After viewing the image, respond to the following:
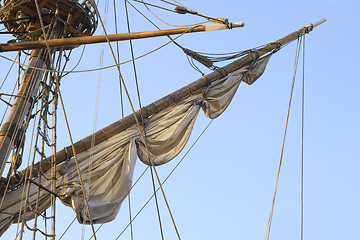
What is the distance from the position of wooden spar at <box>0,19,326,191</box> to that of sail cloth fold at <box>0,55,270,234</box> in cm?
10

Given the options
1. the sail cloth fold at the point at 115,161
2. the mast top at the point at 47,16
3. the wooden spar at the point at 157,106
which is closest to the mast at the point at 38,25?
the mast top at the point at 47,16

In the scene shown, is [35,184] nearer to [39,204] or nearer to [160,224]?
[39,204]

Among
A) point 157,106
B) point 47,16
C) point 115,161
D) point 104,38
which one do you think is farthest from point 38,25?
point 115,161

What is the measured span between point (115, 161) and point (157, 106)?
4.65 ft

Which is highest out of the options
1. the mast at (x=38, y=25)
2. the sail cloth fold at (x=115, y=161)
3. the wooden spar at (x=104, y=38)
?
the mast at (x=38, y=25)

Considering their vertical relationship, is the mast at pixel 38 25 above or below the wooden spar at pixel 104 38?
above

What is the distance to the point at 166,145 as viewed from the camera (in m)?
12.7

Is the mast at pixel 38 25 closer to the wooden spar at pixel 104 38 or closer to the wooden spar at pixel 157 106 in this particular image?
the wooden spar at pixel 104 38

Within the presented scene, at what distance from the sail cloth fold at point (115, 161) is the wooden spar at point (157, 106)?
0.10 m

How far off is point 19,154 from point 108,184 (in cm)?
158

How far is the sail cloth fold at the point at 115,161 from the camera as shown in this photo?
11477mm

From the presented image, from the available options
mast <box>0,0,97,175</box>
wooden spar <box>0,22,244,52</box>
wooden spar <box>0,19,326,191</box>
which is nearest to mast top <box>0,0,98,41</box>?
mast <box>0,0,97,175</box>

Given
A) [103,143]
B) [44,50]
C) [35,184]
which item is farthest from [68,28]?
[35,184]

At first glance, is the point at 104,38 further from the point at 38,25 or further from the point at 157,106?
the point at 38,25
